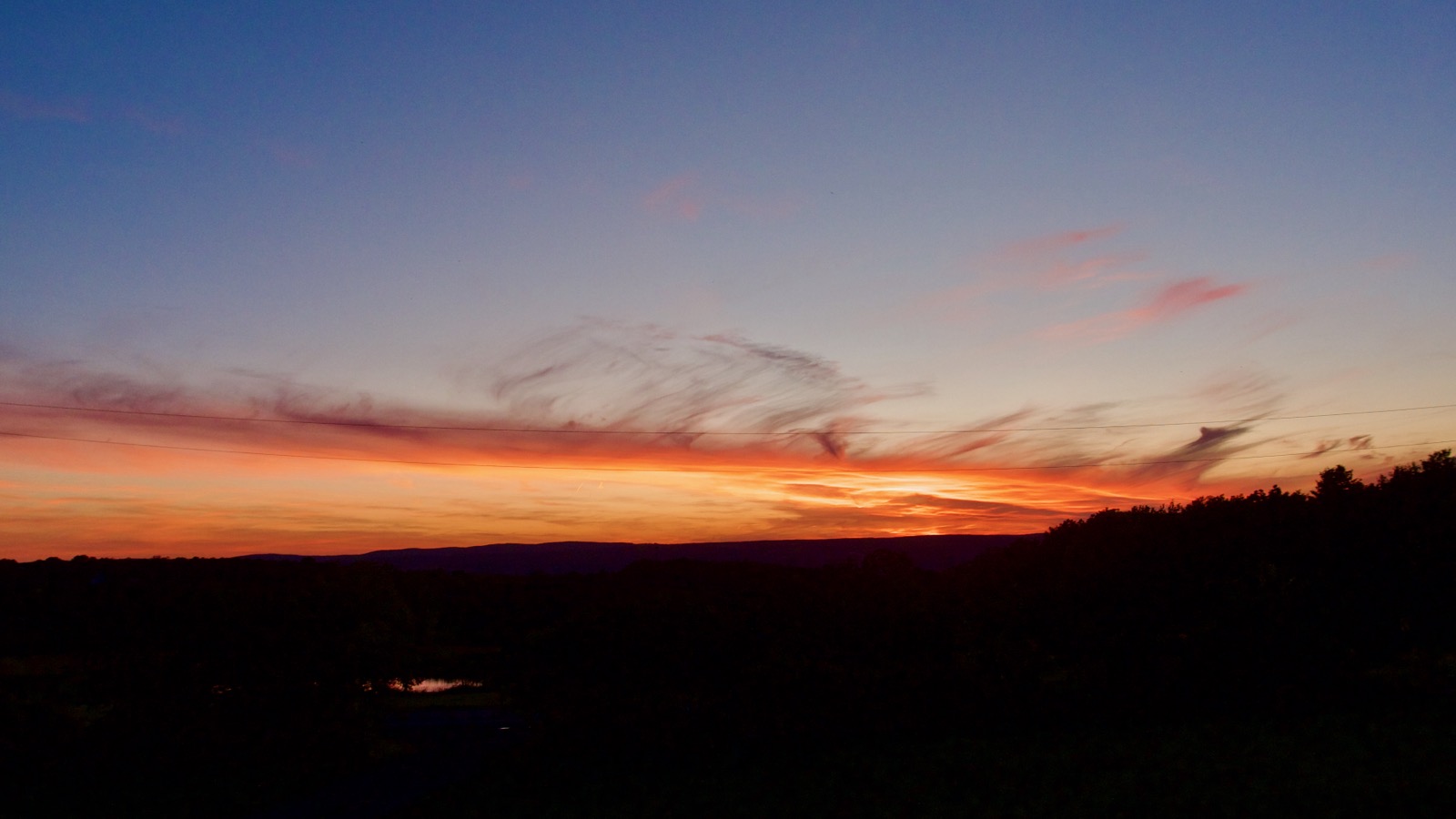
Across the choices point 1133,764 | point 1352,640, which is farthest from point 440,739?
point 1352,640

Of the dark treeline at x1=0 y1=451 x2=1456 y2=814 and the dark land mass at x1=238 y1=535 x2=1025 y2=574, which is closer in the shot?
the dark treeline at x1=0 y1=451 x2=1456 y2=814

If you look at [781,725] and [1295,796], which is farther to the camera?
[781,725]

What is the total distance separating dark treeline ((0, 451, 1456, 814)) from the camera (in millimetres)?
16703

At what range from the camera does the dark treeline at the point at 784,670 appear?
54.8ft

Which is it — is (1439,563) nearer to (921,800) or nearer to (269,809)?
(921,800)

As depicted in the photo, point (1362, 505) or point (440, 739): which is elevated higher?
point (1362, 505)

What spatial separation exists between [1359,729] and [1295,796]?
5077mm

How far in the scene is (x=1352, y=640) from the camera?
20.5 m

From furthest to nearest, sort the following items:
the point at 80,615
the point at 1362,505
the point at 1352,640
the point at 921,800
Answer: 1. the point at 80,615
2. the point at 1362,505
3. the point at 1352,640
4. the point at 921,800

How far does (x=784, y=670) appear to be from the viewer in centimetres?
1834

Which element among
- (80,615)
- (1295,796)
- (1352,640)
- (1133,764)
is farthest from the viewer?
(80,615)

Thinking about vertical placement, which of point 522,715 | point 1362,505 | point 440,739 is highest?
point 1362,505

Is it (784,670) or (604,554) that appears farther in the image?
(604,554)

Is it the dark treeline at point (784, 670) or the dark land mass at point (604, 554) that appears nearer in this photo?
the dark treeline at point (784, 670)
